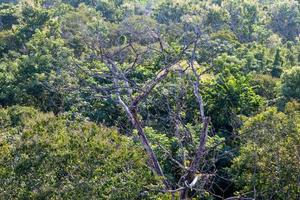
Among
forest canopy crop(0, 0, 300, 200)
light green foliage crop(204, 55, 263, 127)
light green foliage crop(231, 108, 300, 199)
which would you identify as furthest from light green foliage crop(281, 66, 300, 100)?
light green foliage crop(231, 108, 300, 199)

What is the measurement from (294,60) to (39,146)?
55.2 ft

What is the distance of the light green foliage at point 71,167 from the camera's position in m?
8.13

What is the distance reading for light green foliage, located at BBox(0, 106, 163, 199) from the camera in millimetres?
8133

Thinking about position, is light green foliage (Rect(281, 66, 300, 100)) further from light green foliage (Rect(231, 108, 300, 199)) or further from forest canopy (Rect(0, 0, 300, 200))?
light green foliage (Rect(231, 108, 300, 199))

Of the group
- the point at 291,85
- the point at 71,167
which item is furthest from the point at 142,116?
the point at 71,167

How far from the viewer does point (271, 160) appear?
407 inches

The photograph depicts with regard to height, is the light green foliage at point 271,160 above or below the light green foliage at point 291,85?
above

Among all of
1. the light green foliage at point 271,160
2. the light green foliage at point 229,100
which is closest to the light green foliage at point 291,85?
the light green foliage at point 229,100

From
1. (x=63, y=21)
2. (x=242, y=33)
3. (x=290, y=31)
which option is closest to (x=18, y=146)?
(x=63, y=21)

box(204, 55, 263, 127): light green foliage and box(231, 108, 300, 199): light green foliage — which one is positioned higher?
box(231, 108, 300, 199): light green foliage

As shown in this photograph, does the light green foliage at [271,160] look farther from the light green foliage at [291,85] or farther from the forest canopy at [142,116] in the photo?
the light green foliage at [291,85]

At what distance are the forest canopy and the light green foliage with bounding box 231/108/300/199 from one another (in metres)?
0.03

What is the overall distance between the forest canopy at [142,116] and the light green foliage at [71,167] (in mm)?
22

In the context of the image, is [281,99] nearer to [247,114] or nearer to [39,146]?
[247,114]
